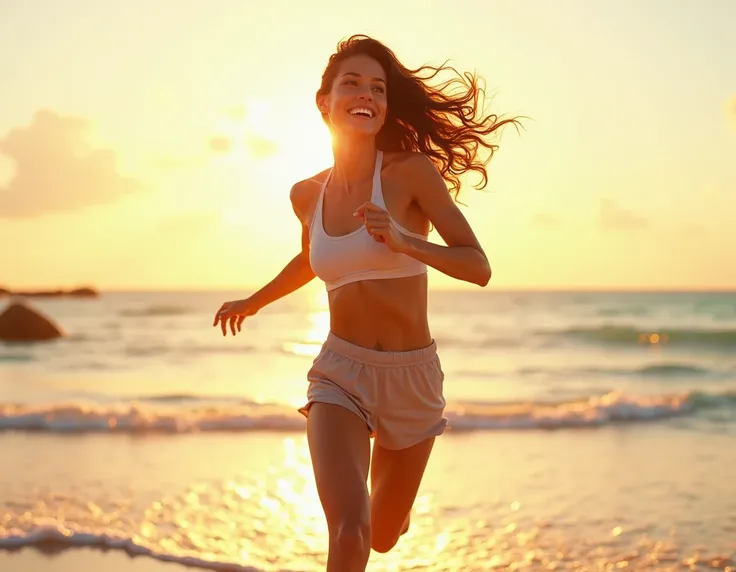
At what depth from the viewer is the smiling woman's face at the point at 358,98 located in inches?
155

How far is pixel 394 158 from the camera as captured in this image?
13.2 ft

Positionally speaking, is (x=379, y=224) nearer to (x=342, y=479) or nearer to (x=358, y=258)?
(x=358, y=258)

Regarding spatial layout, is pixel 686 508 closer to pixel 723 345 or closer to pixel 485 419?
pixel 485 419

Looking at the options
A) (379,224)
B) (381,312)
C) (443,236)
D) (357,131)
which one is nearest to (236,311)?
(381,312)

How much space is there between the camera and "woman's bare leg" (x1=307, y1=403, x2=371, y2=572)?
3.22 meters

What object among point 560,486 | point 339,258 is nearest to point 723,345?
point 560,486

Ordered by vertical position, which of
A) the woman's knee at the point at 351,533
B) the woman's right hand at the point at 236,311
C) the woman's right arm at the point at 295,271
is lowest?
the woman's knee at the point at 351,533

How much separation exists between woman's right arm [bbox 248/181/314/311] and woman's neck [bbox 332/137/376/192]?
0.94 feet

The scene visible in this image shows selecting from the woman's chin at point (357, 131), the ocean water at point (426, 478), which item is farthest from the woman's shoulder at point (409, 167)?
the ocean water at point (426, 478)

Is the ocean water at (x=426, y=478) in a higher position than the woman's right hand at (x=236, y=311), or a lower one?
A: lower

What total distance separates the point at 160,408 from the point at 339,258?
9.97 metres

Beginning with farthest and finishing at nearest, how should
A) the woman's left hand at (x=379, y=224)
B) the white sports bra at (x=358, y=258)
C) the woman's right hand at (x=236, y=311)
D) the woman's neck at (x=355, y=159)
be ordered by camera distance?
the woman's right hand at (x=236, y=311) < the woman's neck at (x=355, y=159) < the white sports bra at (x=358, y=258) < the woman's left hand at (x=379, y=224)

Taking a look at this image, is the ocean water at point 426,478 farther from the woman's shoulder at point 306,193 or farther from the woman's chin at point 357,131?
the woman's chin at point 357,131

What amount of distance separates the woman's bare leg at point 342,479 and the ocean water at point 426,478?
236cm
